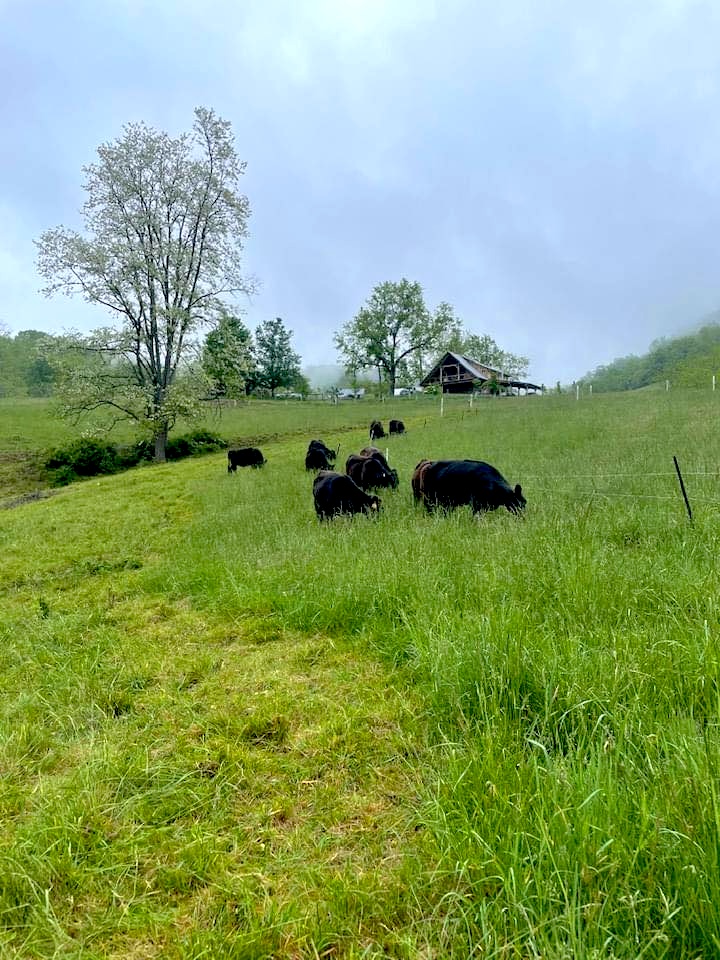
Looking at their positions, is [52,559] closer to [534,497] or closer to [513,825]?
[534,497]

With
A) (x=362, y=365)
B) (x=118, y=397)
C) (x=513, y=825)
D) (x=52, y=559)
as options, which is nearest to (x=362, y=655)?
(x=513, y=825)

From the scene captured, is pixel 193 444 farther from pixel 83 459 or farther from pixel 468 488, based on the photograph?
pixel 468 488

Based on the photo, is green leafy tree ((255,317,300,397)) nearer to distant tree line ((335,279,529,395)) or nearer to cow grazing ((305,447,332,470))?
distant tree line ((335,279,529,395))

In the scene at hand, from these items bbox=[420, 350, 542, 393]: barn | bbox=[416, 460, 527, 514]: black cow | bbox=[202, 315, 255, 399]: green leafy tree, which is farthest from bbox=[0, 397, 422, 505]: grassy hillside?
bbox=[420, 350, 542, 393]: barn

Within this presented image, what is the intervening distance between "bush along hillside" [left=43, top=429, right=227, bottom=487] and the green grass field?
1921cm

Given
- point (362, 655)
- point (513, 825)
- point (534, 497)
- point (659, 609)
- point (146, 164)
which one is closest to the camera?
point (513, 825)

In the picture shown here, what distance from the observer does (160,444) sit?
25.8m

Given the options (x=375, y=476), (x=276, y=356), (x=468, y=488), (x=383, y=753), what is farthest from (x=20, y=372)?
(x=383, y=753)

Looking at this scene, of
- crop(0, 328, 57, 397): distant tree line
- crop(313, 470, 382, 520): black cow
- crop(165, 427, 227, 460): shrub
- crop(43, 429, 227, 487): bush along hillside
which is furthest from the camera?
crop(0, 328, 57, 397): distant tree line

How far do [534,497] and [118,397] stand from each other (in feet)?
77.1

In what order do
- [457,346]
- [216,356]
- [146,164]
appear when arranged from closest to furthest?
1. [146,164]
2. [216,356]
3. [457,346]

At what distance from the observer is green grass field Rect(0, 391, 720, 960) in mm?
1626

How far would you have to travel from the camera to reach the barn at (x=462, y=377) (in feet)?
203

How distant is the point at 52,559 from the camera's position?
8109 millimetres
